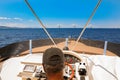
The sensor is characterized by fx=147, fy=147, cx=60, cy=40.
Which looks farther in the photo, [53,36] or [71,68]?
[53,36]

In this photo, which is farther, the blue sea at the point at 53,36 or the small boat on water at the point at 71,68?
the blue sea at the point at 53,36

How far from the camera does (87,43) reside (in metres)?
10.5

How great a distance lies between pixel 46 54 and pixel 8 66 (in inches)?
122

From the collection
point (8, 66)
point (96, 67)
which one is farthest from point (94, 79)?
point (8, 66)

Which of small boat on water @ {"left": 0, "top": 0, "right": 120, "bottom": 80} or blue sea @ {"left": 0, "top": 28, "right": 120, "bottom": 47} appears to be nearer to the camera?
small boat on water @ {"left": 0, "top": 0, "right": 120, "bottom": 80}

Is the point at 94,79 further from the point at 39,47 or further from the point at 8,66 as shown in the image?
the point at 39,47

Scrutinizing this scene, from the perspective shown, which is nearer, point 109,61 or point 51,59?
point 51,59

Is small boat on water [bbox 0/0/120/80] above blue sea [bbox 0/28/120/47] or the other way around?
the other way around

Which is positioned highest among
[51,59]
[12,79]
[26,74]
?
[51,59]

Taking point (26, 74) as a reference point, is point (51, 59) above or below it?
above

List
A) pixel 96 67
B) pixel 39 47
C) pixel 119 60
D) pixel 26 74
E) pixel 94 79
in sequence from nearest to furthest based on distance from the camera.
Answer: pixel 26 74, pixel 94 79, pixel 96 67, pixel 119 60, pixel 39 47

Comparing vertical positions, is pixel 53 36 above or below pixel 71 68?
above

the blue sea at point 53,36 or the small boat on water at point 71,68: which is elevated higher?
the blue sea at point 53,36

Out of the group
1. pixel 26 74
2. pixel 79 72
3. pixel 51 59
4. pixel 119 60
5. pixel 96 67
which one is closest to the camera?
pixel 51 59
